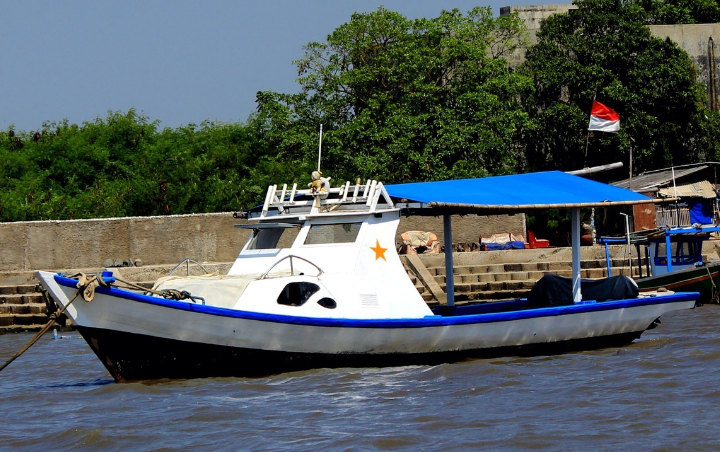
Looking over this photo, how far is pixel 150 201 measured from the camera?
1065 inches

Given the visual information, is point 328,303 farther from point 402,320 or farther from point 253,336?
point 253,336

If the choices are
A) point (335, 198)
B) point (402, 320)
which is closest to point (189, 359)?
point (402, 320)

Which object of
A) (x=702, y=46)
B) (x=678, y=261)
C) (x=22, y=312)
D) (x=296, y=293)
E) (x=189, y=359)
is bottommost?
(x=189, y=359)

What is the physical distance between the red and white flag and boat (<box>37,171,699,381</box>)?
1319 centimetres

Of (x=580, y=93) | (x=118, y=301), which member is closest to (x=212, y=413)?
(x=118, y=301)

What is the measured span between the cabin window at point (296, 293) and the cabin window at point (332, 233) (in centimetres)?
84

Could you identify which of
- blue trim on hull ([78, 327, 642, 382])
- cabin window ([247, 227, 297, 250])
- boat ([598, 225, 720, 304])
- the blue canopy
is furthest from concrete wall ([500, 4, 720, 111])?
blue trim on hull ([78, 327, 642, 382])

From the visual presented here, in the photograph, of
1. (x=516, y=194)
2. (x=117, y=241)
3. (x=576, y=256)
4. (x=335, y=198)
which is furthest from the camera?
(x=117, y=241)

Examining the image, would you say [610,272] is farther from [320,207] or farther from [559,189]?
[320,207]

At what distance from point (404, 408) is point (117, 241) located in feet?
44.0

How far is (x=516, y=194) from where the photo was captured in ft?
45.9

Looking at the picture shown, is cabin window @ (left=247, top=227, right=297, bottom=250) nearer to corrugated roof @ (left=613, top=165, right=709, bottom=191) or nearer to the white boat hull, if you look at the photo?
the white boat hull

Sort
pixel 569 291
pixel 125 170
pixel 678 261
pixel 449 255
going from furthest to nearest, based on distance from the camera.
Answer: pixel 125 170 → pixel 678 261 → pixel 449 255 → pixel 569 291

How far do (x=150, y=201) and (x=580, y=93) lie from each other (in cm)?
1156
